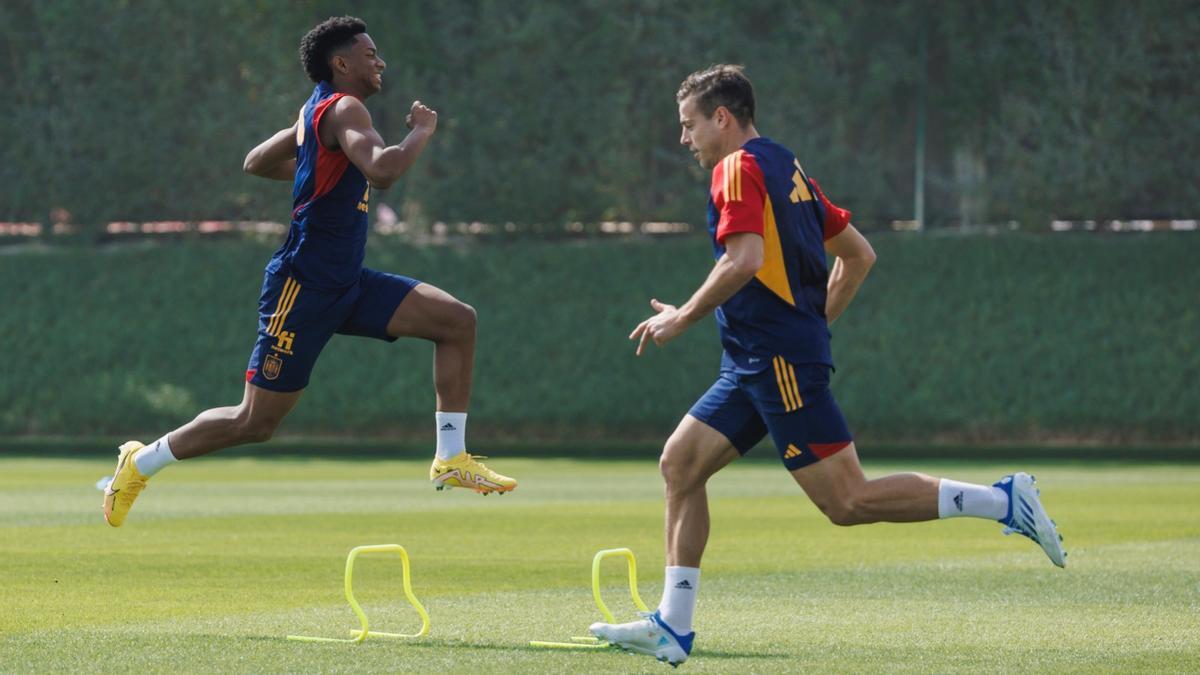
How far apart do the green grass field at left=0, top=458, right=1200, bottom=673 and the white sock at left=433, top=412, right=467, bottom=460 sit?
0.88m

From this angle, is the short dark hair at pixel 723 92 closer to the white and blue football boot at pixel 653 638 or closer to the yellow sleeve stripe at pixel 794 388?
the yellow sleeve stripe at pixel 794 388

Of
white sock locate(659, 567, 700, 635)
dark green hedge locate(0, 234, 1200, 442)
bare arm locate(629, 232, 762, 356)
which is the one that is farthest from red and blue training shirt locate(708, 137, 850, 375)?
dark green hedge locate(0, 234, 1200, 442)

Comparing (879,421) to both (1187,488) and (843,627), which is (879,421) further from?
(843,627)

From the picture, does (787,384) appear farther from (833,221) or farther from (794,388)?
(833,221)

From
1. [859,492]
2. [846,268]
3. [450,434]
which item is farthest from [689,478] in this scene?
[450,434]

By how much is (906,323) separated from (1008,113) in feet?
16.9

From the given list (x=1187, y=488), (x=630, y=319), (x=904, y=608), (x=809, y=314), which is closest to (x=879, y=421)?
(x=630, y=319)

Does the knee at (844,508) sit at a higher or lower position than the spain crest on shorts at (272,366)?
lower

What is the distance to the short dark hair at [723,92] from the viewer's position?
8.53m

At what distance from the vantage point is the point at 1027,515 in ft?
27.5

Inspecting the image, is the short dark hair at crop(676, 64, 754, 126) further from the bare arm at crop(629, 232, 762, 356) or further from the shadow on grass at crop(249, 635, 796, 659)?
the shadow on grass at crop(249, 635, 796, 659)

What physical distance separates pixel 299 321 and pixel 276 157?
2.98 feet

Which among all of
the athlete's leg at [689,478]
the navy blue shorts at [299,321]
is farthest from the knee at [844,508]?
the navy blue shorts at [299,321]

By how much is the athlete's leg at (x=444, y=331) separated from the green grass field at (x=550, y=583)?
119 cm
